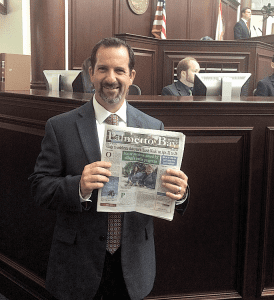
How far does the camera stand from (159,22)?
24.3 ft

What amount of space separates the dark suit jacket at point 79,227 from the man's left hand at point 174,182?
0.43ft

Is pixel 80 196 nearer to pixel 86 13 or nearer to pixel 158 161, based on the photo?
pixel 158 161

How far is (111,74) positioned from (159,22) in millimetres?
6432

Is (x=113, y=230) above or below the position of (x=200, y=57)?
below

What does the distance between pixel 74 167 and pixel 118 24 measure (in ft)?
20.0

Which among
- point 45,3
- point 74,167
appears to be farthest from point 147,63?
point 74,167

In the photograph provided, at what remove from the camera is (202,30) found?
27.5 feet

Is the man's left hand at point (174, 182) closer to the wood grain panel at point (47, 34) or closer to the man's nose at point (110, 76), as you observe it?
the man's nose at point (110, 76)

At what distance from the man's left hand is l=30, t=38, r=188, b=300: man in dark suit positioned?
95mm

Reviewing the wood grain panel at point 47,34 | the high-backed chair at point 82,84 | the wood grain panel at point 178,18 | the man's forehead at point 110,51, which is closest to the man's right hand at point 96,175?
the man's forehead at point 110,51

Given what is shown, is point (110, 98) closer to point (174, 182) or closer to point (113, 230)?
point (174, 182)

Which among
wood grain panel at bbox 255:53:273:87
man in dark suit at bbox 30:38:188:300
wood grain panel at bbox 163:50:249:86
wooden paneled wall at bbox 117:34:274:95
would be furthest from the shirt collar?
wood grain panel at bbox 255:53:273:87

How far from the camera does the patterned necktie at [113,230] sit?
146cm

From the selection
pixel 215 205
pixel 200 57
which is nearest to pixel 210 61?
pixel 200 57
